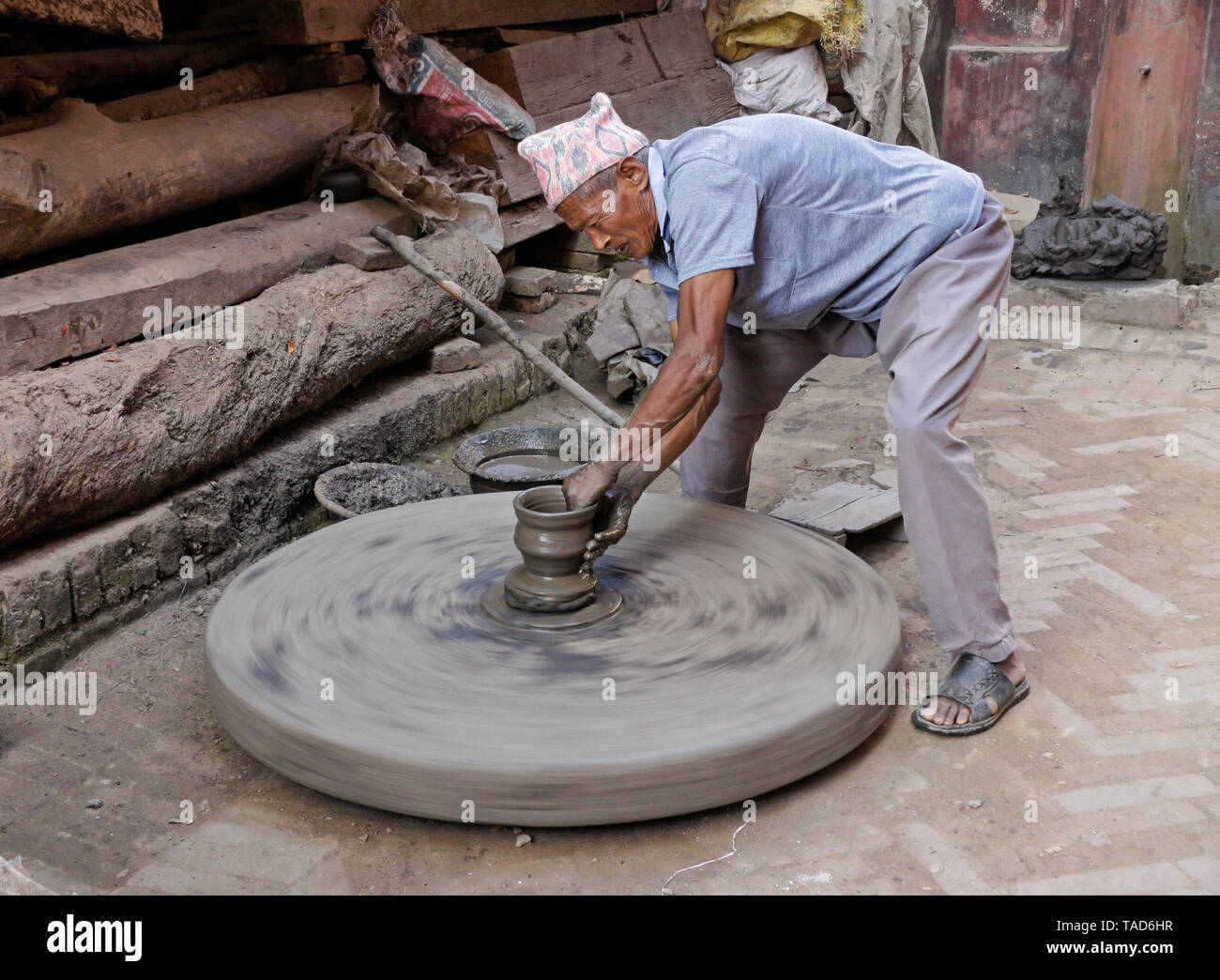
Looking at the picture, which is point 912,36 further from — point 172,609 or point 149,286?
point 172,609

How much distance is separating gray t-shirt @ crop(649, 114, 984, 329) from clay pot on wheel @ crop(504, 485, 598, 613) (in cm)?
66

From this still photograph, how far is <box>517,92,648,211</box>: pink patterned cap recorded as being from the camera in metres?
2.78

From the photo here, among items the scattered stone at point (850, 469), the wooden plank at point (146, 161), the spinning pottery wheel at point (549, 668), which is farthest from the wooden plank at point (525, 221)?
the spinning pottery wheel at point (549, 668)

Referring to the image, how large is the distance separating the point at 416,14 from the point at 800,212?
3.54 m

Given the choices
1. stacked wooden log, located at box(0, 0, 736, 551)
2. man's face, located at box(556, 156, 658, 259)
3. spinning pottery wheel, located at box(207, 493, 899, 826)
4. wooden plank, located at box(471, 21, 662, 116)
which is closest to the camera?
spinning pottery wheel, located at box(207, 493, 899, 826)

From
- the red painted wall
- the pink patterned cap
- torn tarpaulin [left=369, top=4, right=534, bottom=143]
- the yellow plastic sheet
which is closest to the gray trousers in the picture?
the pink patterned cap

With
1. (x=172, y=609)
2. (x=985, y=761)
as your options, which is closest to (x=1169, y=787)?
(x=985, y=761)

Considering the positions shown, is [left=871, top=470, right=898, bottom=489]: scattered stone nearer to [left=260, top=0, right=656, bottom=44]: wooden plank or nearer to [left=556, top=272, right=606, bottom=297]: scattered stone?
[left=556, top=272, right=606, bottom=297]: scattered stone

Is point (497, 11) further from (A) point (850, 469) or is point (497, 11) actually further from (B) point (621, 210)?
(B) point (621, 210)

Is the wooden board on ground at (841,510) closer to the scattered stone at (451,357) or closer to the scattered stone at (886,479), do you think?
the scattered stone at (886,479)

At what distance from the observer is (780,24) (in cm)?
725

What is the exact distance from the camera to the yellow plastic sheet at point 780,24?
7.13 m

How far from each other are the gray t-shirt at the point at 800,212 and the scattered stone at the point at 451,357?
2.23m

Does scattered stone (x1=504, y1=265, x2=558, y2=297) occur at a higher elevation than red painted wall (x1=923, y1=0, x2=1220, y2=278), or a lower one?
lower
